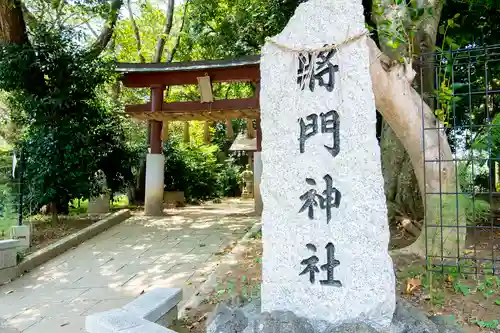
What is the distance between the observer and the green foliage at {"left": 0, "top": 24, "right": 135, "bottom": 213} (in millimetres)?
8555

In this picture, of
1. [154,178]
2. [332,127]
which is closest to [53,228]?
[154,178]

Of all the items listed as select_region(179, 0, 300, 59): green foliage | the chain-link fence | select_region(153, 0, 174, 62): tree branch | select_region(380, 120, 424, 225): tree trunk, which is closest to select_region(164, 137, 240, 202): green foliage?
select_region(153, 0, 174, 62): tree branch

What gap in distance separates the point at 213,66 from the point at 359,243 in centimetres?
821

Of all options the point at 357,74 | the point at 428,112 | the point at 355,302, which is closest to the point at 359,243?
the point at 355,302

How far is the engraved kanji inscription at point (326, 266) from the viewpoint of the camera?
2.79 meters

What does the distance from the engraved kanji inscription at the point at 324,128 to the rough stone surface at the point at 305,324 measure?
1176 mm

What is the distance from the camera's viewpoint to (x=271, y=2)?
10.9 metres

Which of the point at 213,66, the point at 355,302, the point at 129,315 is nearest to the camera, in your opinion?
the point at 355,302

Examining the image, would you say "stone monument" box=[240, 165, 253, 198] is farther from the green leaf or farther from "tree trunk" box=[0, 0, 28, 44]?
the green leaf

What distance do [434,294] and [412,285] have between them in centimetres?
22

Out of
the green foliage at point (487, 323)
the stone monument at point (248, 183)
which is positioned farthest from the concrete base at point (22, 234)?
the stone monument at point (248, 183)

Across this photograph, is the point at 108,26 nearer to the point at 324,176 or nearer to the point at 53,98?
the point at 53,98

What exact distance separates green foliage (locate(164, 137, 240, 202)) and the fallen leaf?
11476mm

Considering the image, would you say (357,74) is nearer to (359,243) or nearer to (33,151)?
(359,243)
